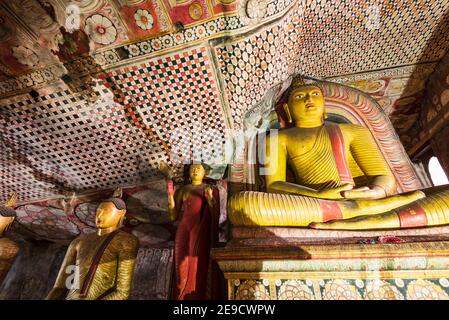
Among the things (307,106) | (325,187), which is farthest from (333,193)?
(307,106)

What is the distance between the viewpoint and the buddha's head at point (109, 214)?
300 centimetres

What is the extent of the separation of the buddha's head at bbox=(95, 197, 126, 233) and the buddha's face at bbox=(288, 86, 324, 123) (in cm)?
254

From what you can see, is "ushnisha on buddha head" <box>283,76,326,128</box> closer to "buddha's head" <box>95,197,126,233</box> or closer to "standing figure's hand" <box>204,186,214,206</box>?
"standing figure's hand" <box>204,186,214,206</box>

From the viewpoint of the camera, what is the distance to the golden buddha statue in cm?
250

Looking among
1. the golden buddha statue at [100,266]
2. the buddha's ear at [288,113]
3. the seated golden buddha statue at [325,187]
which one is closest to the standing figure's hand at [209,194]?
the seated golden buddha statue at [325,187]

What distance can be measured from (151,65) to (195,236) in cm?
200

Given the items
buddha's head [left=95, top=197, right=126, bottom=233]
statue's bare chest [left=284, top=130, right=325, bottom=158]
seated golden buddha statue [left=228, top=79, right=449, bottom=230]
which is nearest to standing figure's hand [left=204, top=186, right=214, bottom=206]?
seated golden buddha statue [left=228, top=79, right=449, bottom=230]

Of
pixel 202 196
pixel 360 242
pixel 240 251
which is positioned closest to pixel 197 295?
pixel 240 251

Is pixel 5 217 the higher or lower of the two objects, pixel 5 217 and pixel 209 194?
the lower

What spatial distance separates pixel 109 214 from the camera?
303 cm

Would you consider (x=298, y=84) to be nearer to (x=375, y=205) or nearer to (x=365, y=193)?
(x=365, y=193)

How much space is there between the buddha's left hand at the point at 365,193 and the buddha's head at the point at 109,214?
233 cm

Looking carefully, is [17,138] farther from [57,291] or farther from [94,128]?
[57,291]

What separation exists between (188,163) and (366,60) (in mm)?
3001
